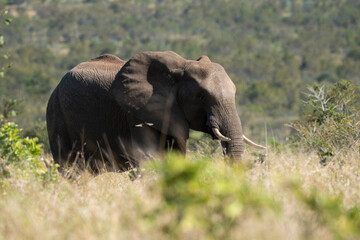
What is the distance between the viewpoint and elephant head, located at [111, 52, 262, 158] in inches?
271

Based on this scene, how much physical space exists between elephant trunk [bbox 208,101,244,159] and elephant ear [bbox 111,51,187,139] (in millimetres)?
529

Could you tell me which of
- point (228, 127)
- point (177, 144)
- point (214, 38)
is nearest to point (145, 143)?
point (177, 144)

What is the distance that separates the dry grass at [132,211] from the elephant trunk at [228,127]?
925mm

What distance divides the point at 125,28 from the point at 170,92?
2416 inches

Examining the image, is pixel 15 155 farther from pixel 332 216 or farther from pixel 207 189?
pixel 332 216

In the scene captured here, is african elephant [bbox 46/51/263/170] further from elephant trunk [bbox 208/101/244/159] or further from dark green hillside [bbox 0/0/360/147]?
dark green hillside [bbox 0/0/360/147]

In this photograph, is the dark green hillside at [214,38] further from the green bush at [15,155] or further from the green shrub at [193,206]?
the green shrub at [193,206]

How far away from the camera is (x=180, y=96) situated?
7.29m

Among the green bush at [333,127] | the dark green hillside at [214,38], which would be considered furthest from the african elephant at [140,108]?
the dark green hillside at [214,38]

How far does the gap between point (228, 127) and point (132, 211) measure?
3093 millimetres

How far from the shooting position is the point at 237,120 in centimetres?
695

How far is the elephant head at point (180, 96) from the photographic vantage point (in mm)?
6871

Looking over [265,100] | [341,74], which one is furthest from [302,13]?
[265,100]

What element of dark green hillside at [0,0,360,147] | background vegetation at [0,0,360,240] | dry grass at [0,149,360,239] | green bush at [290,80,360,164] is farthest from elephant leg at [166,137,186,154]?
dark green hillside at [0,0,360,147]
